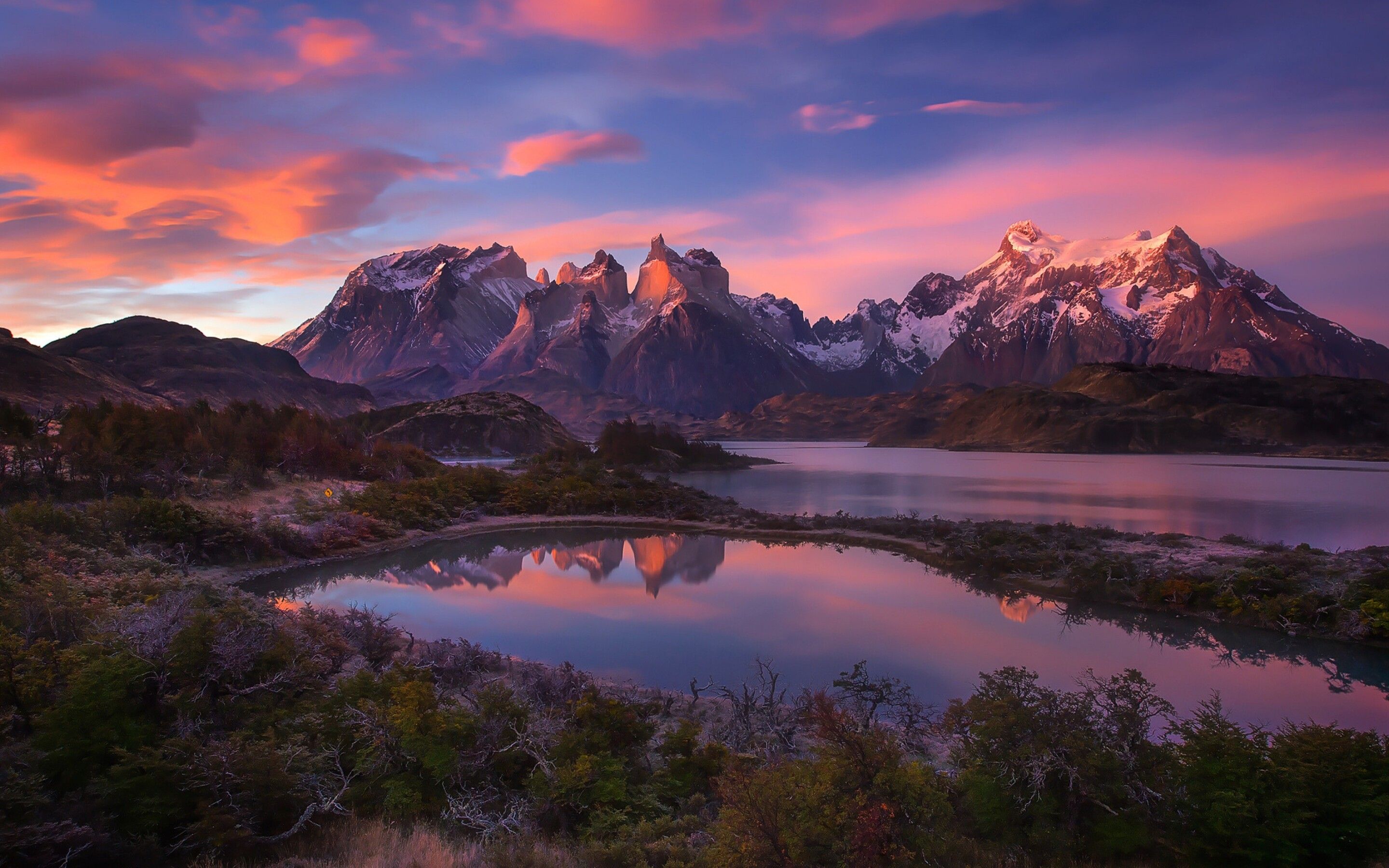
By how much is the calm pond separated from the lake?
689 inches

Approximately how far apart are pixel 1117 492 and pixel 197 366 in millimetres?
121633

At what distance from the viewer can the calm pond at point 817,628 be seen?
1466cm

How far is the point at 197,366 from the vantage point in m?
108

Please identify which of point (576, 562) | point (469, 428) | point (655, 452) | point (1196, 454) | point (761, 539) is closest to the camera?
point (576, 562)

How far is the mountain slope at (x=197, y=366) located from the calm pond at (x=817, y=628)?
8313 cm

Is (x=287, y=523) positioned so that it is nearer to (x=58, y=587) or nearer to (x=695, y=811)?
(x=58, y=587)

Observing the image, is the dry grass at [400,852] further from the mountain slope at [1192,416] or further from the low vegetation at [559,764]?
the mountain slope at [1192,416]

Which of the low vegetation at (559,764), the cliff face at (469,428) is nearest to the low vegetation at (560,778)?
the low vegetation at (559,764)

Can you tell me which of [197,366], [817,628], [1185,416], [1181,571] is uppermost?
[197,366]

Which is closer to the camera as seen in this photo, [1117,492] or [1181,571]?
[1181,571]

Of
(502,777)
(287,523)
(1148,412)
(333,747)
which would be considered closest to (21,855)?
(333,747)

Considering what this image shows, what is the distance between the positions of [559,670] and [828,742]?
775cm

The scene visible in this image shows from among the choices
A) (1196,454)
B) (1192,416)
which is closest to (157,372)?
(1196,454)

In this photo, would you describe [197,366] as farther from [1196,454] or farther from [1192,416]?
[1192,416]
